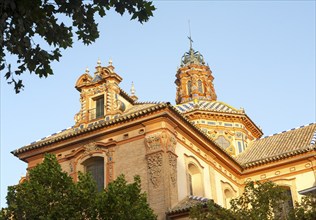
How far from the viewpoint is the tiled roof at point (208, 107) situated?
1340 inches

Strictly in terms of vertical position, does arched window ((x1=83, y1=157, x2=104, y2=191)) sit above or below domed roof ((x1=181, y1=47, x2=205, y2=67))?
below

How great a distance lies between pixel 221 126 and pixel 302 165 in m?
6.78

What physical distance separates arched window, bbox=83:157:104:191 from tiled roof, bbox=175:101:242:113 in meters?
10.9

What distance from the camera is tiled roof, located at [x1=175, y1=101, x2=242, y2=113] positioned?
112 feet

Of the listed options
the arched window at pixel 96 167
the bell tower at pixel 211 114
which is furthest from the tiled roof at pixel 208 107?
the arched window at pixel 96 167

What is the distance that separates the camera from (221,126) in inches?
1316

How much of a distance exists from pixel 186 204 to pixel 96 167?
17.9ft

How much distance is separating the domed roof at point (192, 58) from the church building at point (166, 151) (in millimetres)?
8569

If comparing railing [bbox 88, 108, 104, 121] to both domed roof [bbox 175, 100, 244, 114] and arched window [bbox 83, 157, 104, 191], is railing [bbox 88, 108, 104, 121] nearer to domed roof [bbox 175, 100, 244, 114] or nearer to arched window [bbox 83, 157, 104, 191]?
arched window [bbox 83, 157, 104, 191]

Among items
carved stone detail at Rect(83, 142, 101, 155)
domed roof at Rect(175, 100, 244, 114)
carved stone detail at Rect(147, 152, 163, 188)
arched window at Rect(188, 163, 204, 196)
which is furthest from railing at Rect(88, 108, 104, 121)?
domed roof at Rect(175, 100, 244, 114)

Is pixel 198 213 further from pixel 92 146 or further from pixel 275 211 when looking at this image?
pixel 92 146

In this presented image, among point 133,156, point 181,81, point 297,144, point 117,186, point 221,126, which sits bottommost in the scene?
point 117,186

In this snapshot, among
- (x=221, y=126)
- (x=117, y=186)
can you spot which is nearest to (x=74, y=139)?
(x=117, y=186)

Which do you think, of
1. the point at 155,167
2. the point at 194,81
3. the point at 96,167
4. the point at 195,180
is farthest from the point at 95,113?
the point at 194,81
